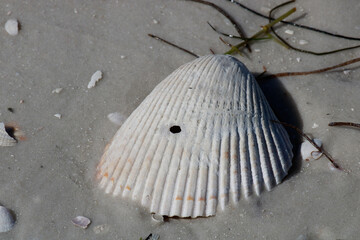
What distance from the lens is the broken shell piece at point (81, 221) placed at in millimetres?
2680

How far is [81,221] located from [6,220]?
0.42 metres

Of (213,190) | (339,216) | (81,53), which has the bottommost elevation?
(339,216)

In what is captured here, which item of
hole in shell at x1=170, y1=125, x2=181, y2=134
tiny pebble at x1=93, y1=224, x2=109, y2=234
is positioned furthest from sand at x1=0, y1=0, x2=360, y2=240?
hole in shell at x1=170, y1=125, x2=181, y2=134

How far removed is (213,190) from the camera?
266cm

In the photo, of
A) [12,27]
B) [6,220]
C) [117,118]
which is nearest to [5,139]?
[6,220]

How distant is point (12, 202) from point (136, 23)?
1.76 meters

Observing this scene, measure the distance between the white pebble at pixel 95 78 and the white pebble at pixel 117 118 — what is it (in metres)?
0.30

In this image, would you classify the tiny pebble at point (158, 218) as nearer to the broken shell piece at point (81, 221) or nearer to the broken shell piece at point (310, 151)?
the broken shell piece at point (81, 221)

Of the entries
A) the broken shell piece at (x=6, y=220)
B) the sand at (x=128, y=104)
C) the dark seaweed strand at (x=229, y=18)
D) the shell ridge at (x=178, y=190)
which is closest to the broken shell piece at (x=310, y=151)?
the sand at (x=128, y=104)

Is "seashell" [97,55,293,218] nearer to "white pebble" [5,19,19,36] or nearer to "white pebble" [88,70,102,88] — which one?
"white pebble" [88,70,102,88]

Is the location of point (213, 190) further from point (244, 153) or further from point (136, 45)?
point (136, 45)

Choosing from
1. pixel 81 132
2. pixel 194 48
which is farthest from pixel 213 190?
pixel 194 48

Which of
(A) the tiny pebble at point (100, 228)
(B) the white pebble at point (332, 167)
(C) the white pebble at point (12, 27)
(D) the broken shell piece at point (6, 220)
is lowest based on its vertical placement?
(A) the tiny pebble at point (100, 228)

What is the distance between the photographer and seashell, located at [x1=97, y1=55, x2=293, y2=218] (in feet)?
8.73
